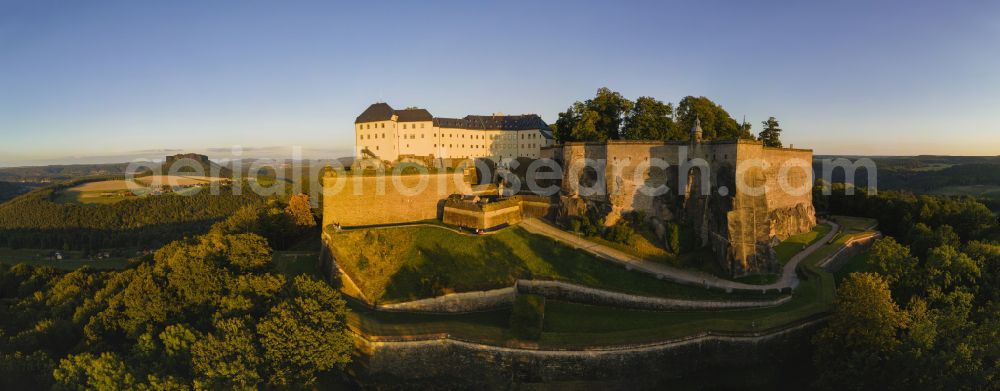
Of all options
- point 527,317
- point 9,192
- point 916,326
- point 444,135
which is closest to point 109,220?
point 444,135

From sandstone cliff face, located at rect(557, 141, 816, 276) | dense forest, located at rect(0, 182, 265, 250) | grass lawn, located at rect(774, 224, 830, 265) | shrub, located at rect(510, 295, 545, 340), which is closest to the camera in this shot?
shrub, located at rect(510, 295, 545, 340)

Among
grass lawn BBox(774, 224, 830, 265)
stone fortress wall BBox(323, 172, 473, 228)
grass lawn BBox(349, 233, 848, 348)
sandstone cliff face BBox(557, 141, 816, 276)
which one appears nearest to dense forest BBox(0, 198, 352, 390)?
grass lawn BBox(349, 233, 848, 348)

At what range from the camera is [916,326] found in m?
17.3

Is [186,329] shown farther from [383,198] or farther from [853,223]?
[853,223]

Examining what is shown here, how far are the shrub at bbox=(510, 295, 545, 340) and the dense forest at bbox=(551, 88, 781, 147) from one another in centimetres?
1783

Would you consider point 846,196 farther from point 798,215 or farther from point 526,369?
point 526,369

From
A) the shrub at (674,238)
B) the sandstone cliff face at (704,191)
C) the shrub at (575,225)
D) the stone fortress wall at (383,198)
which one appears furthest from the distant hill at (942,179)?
the stone fortress wall at (383,198)

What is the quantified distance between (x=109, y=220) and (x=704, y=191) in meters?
104

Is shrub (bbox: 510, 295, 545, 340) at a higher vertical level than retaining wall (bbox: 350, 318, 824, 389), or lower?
higher

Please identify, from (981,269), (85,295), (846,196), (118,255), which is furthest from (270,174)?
(981,269)

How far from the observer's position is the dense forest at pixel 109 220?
247ft

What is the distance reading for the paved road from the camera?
24.3 m

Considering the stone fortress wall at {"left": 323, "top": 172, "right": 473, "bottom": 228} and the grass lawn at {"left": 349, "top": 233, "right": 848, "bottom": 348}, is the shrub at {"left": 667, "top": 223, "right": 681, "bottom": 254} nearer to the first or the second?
the grass lawn at {"left": 349, "top": 233, "right": 848, "bottom": 348}

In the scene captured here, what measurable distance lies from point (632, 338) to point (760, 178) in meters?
15.4
